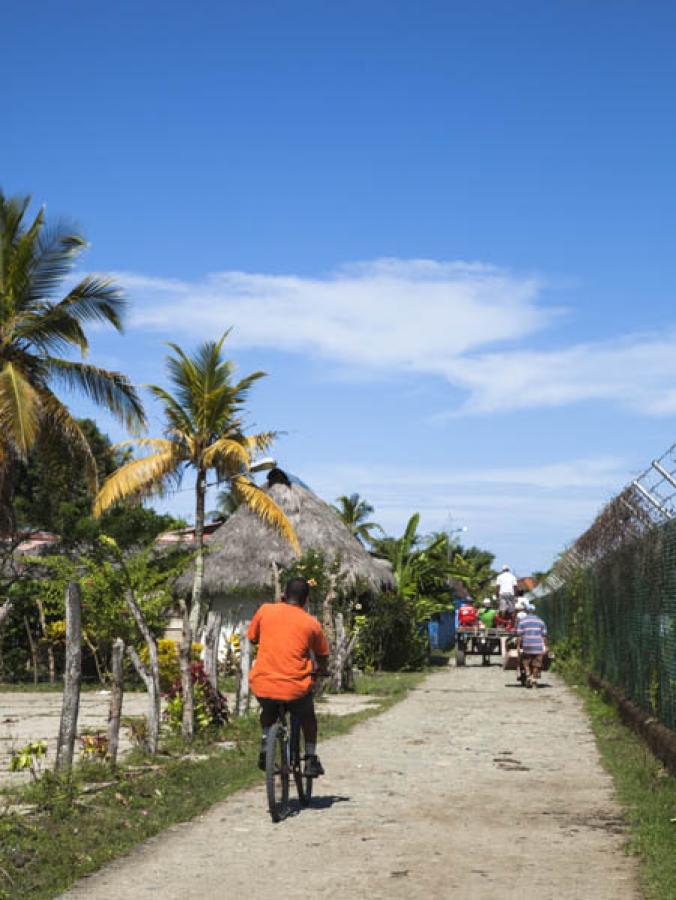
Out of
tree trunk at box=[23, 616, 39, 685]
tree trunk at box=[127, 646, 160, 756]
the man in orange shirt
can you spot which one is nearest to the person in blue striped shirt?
tree trunk at box=[23, 616, 39, 685]

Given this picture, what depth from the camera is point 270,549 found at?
30.0 meters

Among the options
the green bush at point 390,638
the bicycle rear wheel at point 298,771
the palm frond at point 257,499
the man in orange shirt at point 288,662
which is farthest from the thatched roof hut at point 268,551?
the man in orange shirt at point 288,662

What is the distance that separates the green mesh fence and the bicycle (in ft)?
12.6

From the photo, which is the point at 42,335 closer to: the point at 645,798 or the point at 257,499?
the point at 257,499

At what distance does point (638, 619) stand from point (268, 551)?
1658 centimetres

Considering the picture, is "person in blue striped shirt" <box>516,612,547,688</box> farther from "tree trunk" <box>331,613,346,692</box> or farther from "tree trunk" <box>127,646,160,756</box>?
"tree trunk" <box>127,646,160,756</box>

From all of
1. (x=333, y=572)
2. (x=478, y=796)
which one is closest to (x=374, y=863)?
(x=478, y=796)

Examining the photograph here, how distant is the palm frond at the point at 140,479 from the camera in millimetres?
23062

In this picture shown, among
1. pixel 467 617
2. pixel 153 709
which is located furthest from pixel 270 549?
pixel 153 709

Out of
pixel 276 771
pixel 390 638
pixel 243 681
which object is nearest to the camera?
pixel 276 771

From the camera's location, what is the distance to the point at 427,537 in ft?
130

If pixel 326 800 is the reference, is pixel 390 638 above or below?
above

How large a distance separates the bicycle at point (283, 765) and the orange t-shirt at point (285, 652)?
177mm

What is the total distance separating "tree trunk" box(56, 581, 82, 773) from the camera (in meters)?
10.0
